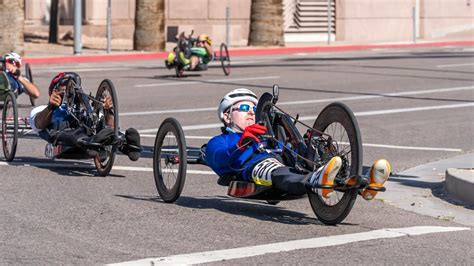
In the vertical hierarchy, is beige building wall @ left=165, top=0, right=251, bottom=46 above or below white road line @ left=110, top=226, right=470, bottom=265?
above

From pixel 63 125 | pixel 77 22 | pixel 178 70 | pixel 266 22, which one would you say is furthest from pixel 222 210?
pixel 266 22

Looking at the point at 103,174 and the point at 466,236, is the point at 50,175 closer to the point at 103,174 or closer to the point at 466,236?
the point at 103,174

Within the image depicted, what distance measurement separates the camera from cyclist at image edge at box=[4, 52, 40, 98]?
54.3 ft

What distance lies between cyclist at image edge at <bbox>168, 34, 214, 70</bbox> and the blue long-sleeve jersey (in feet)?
53.4

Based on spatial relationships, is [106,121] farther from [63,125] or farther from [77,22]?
[77,22]

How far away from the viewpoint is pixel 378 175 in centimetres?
838

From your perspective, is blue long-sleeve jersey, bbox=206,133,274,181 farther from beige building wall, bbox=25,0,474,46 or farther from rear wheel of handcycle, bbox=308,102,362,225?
beige building wall, bbox=25,0,474,46

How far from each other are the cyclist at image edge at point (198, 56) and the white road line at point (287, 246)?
17286mm

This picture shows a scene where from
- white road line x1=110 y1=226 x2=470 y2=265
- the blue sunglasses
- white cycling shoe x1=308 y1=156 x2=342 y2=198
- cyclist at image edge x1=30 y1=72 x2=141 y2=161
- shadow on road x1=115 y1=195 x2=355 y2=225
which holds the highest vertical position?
the blue sunglasses

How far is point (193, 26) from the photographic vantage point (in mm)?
46719

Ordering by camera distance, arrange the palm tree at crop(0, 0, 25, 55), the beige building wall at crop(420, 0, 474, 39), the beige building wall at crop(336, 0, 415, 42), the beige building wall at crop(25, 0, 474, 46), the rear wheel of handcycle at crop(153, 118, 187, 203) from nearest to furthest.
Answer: the rear wheel of handcycle at crop(153, 118, 187, 203), the palm tree at crop(0, 0, 25, 55), the beige building wall at crop(25, 0, 474, 46), the beige building wall at crop(336, 0, 415, 42), the beige building wall at crop(420, 0, 474, 39)

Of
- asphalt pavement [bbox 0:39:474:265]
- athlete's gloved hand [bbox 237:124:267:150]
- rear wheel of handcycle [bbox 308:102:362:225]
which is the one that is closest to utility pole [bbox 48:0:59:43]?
asphalt pavement [bbox 0:39:474:265]

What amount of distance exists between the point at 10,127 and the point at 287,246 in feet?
20.1

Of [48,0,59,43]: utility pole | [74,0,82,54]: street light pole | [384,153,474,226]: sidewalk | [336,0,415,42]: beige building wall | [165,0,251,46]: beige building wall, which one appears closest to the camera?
[384,153,474,226]: sidewalk
